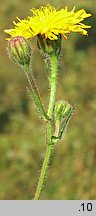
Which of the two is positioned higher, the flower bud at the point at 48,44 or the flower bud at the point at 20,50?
the flower bud at the point at 48,44

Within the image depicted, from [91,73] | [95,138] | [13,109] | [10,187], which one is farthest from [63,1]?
[10,187]

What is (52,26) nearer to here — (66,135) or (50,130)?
(50,130)

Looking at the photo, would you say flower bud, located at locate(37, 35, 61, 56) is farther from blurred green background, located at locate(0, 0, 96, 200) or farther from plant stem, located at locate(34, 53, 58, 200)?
blurred green background, located at locate(0, 0, 96, 200)

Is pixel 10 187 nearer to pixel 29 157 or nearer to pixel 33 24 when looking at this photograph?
pixel 29 157

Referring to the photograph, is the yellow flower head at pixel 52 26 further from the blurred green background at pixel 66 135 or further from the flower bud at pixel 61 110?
the blurred green background at pixel 66 135

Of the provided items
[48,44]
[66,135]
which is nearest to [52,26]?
[48,44]

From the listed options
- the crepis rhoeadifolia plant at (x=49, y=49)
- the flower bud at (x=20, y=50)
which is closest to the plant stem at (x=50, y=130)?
the crepis rhoeadifolia plant at (x=49, y=49)
